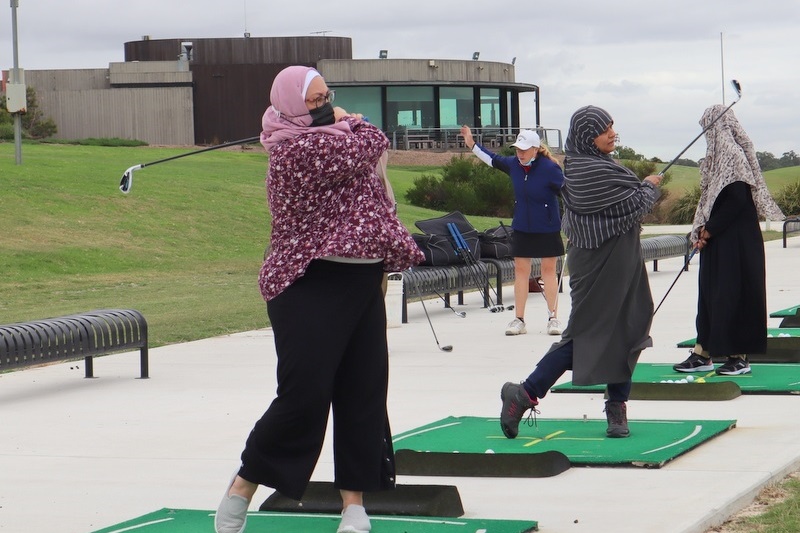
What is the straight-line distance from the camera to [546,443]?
714 centimetres

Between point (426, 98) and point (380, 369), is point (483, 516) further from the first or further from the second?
point (426, 98)

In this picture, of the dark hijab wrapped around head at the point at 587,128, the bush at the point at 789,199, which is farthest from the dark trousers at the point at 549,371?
the bush at the point at 789,199

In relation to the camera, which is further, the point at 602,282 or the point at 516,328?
the point at 516,328

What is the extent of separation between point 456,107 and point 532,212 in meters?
54.8

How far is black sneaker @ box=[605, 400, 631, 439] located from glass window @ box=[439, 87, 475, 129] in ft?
196

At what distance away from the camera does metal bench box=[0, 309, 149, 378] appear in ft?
30.0

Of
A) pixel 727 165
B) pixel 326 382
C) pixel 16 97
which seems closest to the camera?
pixel 326 382

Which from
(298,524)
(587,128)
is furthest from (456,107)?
(298,524)

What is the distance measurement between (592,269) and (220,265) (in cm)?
2009

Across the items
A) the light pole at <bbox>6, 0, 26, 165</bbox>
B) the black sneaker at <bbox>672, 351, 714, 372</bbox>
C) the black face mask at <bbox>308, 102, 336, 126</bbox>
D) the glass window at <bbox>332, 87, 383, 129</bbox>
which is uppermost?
the glass window at <bbox>332, 87, 383, 129</bbox>

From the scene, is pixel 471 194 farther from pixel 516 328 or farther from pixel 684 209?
pixel 516 328

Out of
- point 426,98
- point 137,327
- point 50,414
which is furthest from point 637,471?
point 426,98

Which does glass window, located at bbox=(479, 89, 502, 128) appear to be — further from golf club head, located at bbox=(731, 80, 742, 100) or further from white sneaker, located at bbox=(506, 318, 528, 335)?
golf club head, located at bbox=(731, 80, 742, 100)

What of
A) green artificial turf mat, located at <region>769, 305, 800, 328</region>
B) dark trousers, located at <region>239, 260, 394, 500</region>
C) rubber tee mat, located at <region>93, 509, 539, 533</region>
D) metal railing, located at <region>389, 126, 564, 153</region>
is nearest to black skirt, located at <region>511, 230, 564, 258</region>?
green artificial turf mat, located at <region>769, 305, 800, 328</region>
